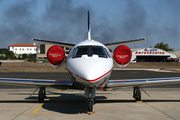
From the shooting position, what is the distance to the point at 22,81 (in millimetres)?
10875

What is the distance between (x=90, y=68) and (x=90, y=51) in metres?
1.83

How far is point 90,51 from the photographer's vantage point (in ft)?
31.6

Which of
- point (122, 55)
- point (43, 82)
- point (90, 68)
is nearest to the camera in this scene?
point (90, 68)

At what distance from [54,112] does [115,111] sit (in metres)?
2.32

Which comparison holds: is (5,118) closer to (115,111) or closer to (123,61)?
(115,111)

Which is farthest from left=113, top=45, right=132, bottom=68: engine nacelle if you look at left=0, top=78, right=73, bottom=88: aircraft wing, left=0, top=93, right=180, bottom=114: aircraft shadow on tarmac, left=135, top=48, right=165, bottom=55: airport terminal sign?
left=135, top=48, right=165, bottom=55: airport terminal sign

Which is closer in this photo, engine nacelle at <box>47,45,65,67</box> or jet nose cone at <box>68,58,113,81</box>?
jet nose cone at <box>68,58,113,81</box>

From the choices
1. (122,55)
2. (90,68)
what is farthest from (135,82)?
(90,68)

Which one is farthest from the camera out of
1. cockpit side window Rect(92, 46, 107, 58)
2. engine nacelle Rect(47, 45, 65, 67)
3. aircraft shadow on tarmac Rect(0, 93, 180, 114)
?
engine nacelle Rect(47, 45, 65, 67)

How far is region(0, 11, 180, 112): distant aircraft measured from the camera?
26.0 feet

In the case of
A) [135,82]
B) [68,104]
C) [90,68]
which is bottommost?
[68,104]

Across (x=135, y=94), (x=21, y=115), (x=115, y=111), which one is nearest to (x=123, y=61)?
(x=135, y=94)

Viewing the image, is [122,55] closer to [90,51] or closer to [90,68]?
[90,51]

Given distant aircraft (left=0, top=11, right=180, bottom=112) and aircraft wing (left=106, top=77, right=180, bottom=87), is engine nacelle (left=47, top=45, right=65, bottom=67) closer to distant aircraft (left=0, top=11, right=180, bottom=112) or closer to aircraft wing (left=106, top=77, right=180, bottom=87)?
distant aircraft (left=0, top=11, right=180, bottom=112)
